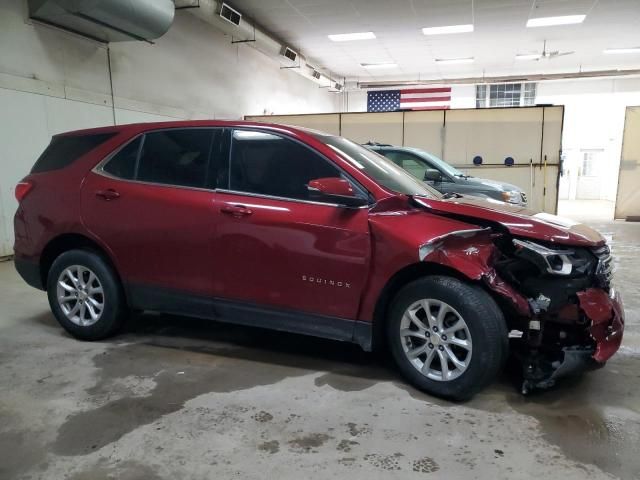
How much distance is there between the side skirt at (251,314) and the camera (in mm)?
2830

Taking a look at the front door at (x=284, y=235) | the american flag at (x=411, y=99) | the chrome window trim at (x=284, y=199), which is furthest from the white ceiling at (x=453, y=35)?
the chrome window trim at (x=284, y=199)

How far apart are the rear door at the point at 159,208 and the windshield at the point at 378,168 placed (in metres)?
0.81

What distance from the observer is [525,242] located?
2.55 meters

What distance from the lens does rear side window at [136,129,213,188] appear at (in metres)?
3.18

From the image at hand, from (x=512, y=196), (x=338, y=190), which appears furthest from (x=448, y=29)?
(x=338, y=190)

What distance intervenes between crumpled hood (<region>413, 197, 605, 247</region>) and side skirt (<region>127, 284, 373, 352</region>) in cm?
81

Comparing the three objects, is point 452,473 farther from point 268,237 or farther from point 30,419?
point 30,419

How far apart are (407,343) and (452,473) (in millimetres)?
812

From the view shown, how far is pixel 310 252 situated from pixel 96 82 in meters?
7.00

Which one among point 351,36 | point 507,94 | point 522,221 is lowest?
point 522,221

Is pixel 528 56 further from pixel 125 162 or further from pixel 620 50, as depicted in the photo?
pixel 125 162

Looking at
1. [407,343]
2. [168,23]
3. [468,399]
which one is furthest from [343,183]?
[168,23]

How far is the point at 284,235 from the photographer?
286 cm

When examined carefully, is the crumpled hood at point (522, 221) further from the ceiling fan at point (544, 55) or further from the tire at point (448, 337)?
the ceiling fan at point (544, 55)
